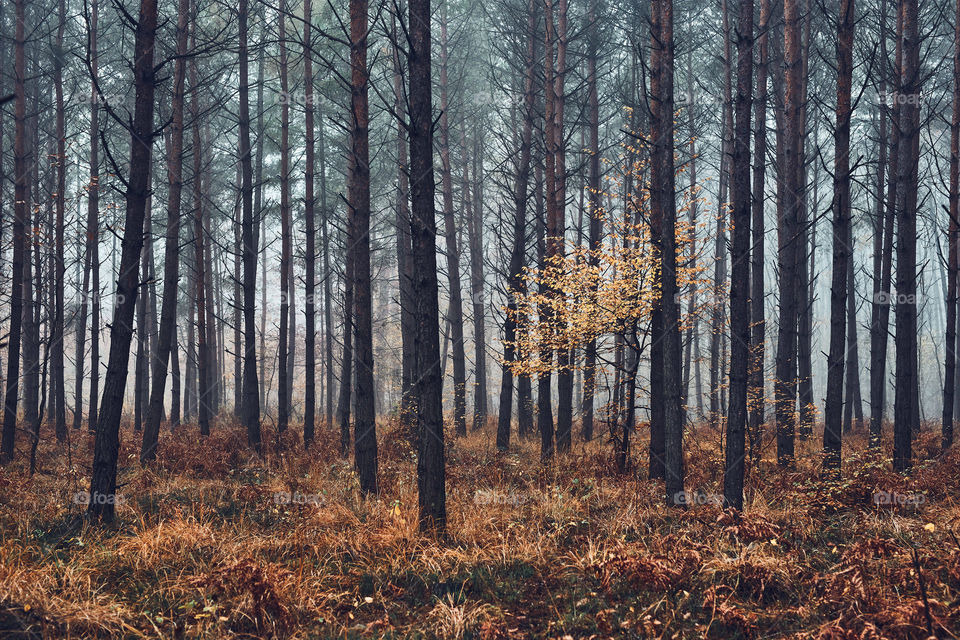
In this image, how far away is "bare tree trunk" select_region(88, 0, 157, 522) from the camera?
6035mm

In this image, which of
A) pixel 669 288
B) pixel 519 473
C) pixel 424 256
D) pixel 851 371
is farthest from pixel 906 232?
pixel 851 371

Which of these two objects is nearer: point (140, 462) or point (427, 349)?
point (427, 349)

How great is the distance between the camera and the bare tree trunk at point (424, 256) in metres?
5.64

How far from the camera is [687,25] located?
60.6ft

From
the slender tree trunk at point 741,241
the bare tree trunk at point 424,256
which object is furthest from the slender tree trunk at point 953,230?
the bare tree trunk at point 424,256

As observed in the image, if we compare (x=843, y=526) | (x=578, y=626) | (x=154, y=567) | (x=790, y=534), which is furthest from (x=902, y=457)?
(x=154, y=567)

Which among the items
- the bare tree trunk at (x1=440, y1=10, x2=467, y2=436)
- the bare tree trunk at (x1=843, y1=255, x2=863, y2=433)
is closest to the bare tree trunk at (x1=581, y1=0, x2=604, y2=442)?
the bare tree trunk at (x1=440, y1=10, x2=467, y2=436)

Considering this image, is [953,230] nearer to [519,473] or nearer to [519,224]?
[519,224]

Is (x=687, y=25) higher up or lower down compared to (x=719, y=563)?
higher up

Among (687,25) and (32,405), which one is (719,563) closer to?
(32,405)

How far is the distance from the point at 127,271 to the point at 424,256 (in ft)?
10.3

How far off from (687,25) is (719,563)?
1836 cm

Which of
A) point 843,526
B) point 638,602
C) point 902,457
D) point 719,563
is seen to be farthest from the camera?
point 902,457

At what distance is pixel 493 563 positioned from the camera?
5.22 m
